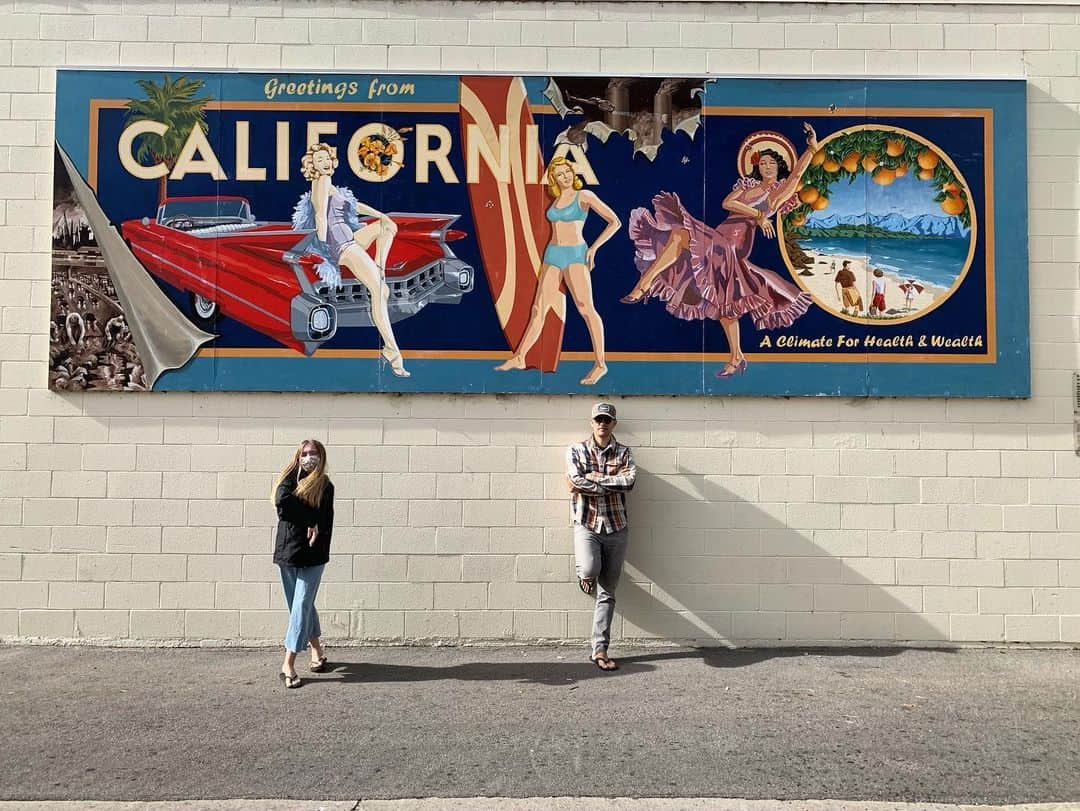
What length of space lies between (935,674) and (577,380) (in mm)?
3513

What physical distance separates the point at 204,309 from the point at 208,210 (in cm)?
83

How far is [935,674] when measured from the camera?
22.2 feet

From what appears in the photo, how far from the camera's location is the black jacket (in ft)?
21.1

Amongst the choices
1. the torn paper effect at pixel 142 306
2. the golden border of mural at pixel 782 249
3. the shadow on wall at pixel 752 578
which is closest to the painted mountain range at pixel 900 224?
the golden border of mural at pixel 782 249

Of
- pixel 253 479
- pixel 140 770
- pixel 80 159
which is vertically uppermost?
pixel 80 159

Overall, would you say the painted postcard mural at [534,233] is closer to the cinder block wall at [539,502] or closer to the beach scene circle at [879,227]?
the beach scene circle at [879,227]

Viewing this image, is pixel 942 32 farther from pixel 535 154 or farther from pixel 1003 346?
pixel 535 154

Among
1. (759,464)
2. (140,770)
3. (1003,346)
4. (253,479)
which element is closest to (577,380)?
(759,464)

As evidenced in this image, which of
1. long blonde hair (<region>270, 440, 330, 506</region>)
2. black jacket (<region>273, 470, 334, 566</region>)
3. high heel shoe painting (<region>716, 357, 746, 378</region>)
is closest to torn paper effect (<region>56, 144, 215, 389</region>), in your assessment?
long blonde hair (<region>270, 440, 330, 506</region>)

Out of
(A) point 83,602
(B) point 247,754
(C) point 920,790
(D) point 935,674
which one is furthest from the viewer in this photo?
(A) point 83,602

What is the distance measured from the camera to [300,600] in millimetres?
6484

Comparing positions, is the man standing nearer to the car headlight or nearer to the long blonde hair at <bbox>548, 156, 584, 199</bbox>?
the long blonde hair at <bbox>548, 156, 584, 199</bbox>

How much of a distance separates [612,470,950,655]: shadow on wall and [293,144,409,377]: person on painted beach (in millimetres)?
2908

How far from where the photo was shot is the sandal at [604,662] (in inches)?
267
